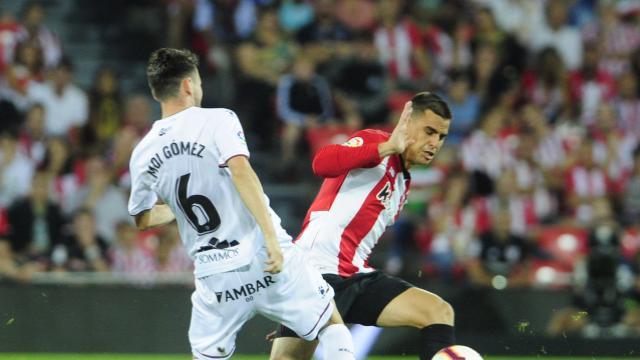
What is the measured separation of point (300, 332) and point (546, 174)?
7.17 m

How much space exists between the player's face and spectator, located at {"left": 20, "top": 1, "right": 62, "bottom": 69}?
23.3ft

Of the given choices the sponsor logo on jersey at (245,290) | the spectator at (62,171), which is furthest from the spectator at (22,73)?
the sponsor logo on jersey at (245,290)

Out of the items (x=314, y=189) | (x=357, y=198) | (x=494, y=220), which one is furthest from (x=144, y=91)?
(x=357, y=198)

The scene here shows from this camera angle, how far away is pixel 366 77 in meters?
12.3

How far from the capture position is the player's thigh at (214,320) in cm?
490

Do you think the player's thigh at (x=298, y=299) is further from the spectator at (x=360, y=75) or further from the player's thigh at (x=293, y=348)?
the spectator at (x=360, y=75)

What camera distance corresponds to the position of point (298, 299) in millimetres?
4949

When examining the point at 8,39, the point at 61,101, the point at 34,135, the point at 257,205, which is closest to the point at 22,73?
the point at 8,39

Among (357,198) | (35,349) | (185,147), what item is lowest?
(35,349)

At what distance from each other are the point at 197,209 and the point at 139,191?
1.16ft

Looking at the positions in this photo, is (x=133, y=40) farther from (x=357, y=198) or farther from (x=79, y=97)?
(x=357, y=198)

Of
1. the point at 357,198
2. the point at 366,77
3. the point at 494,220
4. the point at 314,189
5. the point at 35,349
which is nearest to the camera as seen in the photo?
the point at 357,198

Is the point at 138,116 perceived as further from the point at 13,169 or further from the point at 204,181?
the point at 204,181

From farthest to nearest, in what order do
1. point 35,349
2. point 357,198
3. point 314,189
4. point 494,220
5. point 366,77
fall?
point 366,77, point 314,189, point 494,220, point 35,349, point 357,198
